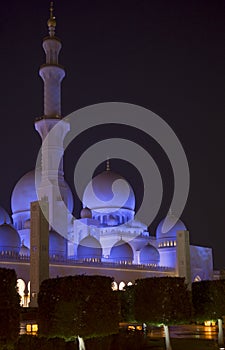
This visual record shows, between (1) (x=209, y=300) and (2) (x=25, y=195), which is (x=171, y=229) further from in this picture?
(1) (x=209, y=300)

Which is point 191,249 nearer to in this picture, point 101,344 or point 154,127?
point 154,127

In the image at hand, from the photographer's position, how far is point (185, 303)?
15938 millimetres

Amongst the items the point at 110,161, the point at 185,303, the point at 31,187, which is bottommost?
the point at 185,303

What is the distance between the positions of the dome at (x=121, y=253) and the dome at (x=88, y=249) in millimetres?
2192

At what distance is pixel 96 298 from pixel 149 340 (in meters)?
4.82

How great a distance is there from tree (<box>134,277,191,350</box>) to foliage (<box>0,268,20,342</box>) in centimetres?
525

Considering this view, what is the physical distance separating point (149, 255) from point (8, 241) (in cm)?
1129

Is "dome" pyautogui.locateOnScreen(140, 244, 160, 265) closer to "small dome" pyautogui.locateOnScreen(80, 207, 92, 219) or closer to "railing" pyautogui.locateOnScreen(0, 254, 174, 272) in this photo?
"railing" pyautogui.locateOnScreen(0, 254, 174, 272)

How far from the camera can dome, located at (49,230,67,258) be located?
2900 centimetres

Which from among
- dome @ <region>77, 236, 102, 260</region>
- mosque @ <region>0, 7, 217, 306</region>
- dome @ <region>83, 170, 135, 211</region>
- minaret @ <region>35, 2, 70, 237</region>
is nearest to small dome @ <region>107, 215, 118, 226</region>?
mosque @ <region>0, 7, 217, 306</region>

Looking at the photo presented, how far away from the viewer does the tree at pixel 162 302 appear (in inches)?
603

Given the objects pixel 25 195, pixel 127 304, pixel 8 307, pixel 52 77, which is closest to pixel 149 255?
pixel 25 195

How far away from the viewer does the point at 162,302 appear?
50.5ft

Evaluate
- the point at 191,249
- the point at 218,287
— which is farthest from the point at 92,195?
the point at 218,287
